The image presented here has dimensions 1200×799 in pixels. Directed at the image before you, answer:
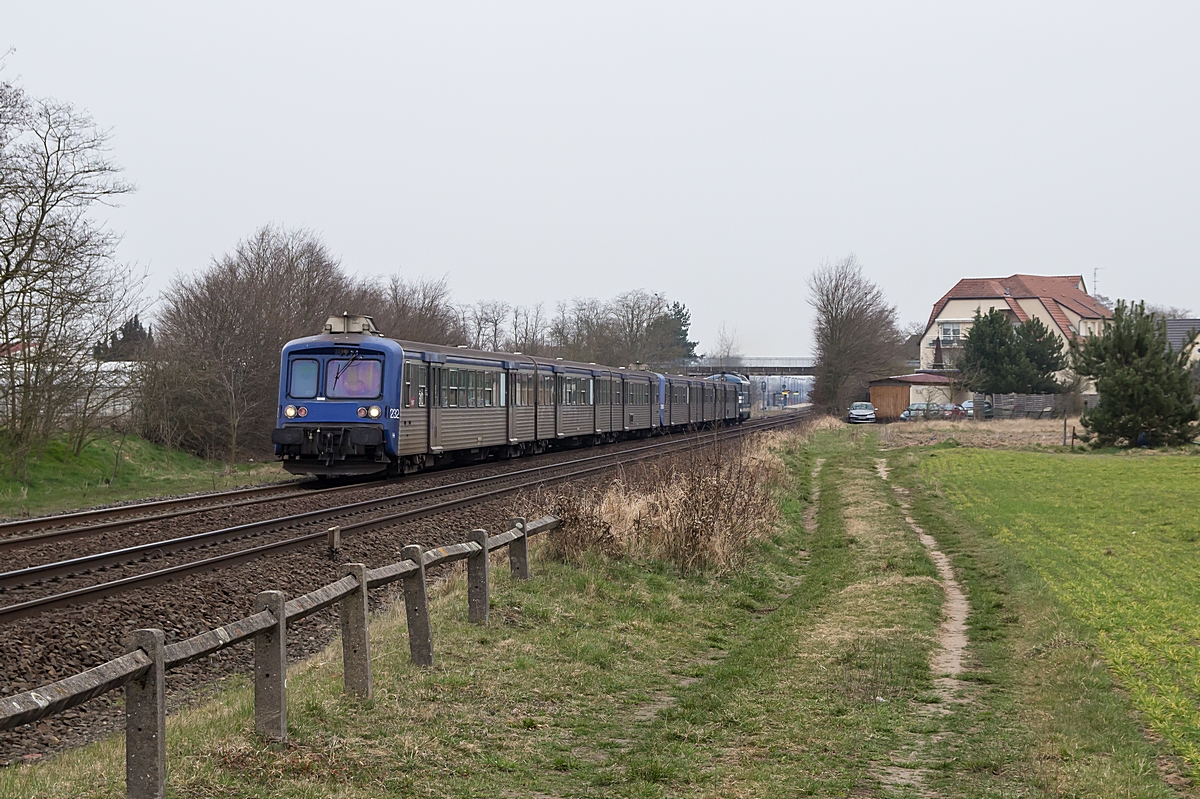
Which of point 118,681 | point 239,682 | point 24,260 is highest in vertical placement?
point 24,260

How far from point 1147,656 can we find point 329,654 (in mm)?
6373

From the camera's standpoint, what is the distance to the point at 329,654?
9.45 metres

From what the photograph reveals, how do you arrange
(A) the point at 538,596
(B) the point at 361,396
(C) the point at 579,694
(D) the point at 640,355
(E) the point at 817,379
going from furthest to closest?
1. (D) the point at 640,355
2. (E) the point at 817,379
3. (B) the point at 361,396
4. (A) the point at 538,596
5. (C) the point at 579,694

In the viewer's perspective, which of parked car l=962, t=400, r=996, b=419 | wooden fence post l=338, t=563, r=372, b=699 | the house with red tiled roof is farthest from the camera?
the house with red tiled roof

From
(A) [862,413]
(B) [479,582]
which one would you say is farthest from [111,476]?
(A) [862,413]

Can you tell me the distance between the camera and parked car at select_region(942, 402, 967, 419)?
64.7 meters

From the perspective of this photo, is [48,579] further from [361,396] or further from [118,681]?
[361,396]

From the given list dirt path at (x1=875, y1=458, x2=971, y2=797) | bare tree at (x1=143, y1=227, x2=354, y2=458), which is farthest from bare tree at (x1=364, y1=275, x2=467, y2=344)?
dirt path at (x1=875, y1=458, x2=971, y2=797)

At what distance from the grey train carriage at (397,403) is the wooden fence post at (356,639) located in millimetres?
16020

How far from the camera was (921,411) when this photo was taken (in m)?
69.5

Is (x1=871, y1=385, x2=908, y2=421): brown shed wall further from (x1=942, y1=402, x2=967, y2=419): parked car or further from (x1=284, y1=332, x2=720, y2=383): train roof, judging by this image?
(x1=284, y1=332, x2=720, y2=383): train roof

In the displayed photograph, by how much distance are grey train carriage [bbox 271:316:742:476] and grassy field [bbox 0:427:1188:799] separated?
36.3ft

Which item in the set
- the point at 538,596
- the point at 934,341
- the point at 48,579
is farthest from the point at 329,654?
the point at 934,341

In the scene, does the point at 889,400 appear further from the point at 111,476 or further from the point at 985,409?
the point at 111,476
